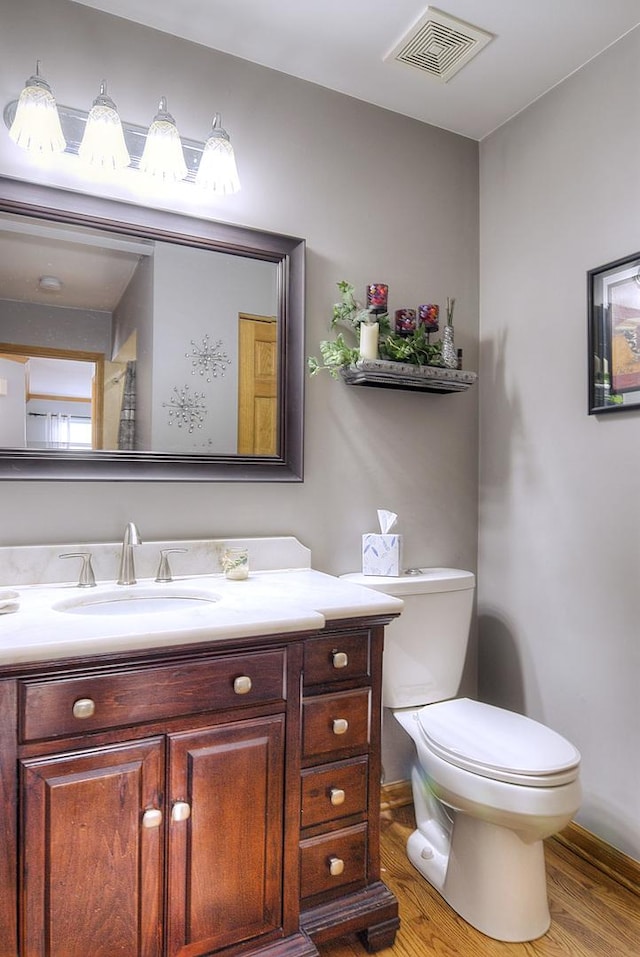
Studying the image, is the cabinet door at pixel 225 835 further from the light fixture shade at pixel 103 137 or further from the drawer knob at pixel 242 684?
the light fixture shade at pixel 103 137

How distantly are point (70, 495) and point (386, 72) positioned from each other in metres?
1.63

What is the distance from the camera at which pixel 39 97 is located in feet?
4.79

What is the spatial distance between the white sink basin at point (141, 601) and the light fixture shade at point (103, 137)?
112cm

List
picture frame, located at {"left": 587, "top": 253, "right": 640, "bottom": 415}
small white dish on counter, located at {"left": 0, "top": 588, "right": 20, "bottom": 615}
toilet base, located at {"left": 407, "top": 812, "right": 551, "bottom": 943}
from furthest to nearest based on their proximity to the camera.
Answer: picture frame, located at {"left": 587, "top": 253, "right": 640, "bottom": 415}
toilet base, located at {"left": 407, "top": 812, "right": 551, "bottom": 943}
small white dish on counter, located at {"left": 0, "top": 588, "right": 20, "bottom": 615}

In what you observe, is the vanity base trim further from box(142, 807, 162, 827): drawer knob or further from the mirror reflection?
the mirror reflection

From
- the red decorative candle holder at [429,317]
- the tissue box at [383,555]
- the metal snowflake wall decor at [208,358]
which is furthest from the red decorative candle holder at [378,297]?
the tissue box at [383,555]

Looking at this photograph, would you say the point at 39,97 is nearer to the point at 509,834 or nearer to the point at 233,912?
the point at 233,912

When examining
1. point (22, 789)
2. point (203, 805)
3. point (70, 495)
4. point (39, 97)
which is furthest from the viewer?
point (70, 495)

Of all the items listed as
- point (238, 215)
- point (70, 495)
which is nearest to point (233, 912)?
point (70, 495)

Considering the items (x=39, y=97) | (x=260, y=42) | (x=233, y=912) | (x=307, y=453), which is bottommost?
(x=233, y=912)

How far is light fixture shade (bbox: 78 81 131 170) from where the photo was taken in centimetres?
153

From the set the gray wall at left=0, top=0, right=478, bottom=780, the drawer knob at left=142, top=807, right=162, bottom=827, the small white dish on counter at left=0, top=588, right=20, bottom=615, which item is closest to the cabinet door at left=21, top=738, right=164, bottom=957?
the drawer knob at left=142, top=807, right=162, bottom=827

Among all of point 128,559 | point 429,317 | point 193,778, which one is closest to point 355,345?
point 429,317

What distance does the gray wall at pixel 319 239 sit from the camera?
62.6 inches
